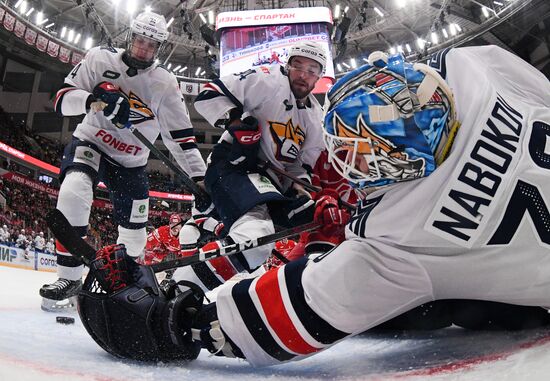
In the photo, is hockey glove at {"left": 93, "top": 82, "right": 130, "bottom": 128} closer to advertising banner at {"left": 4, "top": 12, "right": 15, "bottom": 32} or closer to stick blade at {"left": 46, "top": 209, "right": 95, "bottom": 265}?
stick blade at {"left": 46, "top": 209, "right": 95, "bottom": 265}

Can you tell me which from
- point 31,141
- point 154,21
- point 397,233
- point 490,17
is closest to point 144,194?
point 154,21

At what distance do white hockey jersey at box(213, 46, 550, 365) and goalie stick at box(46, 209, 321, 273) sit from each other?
0.61m

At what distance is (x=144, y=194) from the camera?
121 inches

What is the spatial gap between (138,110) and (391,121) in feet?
7.60

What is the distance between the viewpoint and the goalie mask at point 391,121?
897 millimetres

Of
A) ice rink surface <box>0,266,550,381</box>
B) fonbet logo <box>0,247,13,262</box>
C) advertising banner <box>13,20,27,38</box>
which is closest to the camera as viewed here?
ice rink surface <box>0,266,550,381</box>

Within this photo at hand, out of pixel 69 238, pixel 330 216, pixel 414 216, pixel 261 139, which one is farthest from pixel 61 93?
pixel 414 216

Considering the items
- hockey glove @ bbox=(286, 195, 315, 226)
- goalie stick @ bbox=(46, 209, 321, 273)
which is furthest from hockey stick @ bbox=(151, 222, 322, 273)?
hockey glove @ bbox=(286, 195, 315, 226)

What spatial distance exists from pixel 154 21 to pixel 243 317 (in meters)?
2.35

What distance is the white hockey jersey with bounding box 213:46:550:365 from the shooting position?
871 mm

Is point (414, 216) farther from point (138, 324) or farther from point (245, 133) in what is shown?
point (245, 133)

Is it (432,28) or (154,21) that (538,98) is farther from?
(432,28)

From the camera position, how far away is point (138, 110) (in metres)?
2.92

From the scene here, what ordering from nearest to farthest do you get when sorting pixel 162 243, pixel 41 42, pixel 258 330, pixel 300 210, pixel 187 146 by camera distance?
pixel 258 330, pixel 300 210, pixel 187 146, pixel 162 243, pixel 41 42
